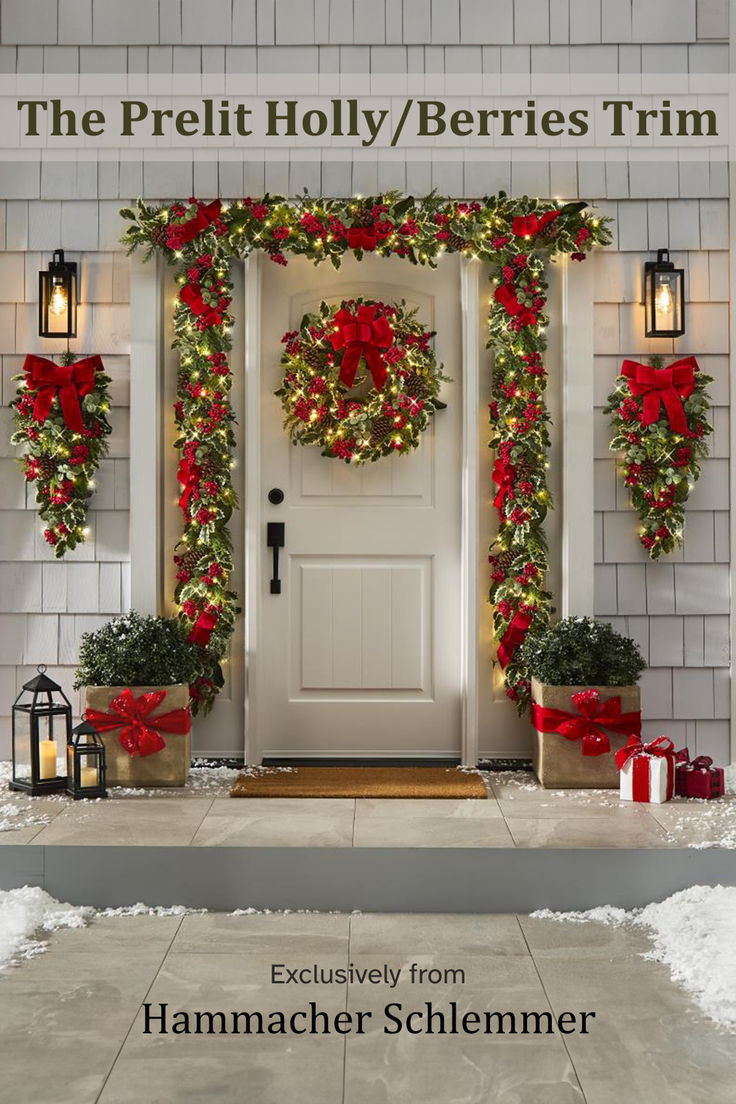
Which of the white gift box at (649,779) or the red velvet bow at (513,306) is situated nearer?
the white gift box at (649,779)

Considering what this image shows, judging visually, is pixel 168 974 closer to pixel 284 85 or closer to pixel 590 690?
pixel 590 690

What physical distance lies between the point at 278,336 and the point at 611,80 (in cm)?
172

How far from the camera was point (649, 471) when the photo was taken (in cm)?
441

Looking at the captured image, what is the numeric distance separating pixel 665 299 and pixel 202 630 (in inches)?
89.7

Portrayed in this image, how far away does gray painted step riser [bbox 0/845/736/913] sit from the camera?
11.0 ft

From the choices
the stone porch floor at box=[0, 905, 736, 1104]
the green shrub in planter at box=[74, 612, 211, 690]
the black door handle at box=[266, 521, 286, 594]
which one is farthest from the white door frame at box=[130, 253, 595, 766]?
the stone porch floor at box=[0, 905, 736, 1104]

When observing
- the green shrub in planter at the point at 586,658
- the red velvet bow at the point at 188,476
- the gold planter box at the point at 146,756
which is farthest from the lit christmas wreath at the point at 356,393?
the gold planter box at the point at 146,756

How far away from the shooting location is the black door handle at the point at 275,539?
4547 millimetres

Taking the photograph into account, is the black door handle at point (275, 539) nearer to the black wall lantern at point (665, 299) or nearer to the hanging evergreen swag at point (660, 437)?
the hanging evergreen swag at point (660, 437)

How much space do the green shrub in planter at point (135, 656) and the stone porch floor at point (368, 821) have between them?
42cm

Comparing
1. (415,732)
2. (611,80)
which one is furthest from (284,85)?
(415,732)

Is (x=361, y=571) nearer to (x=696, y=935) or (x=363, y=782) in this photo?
(x=363, y=782)

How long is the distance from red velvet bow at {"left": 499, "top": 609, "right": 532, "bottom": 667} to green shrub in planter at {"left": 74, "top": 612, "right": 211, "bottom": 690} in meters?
1.25

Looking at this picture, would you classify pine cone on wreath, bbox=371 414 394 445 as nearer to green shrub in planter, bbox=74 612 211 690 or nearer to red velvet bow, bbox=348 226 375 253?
red velvet bow, bbox=348 226 375 253
